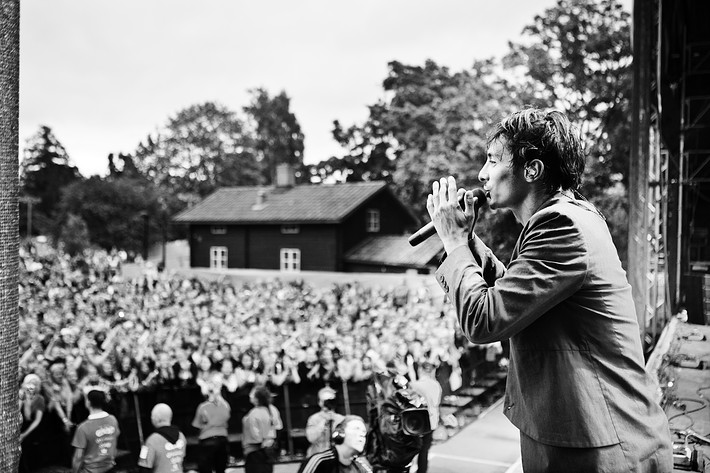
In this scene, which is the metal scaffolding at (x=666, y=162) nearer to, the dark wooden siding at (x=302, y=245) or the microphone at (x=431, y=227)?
the microphone at (x=431, y=227)

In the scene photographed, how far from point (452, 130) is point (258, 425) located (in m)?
15.6

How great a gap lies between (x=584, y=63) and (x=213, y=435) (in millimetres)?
17462

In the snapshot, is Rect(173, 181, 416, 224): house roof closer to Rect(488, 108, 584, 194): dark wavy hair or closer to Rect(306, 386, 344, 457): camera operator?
Rect(306, 386, 344, 457): camera operator

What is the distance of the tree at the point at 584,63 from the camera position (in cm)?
1877

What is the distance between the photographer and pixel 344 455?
119 inches

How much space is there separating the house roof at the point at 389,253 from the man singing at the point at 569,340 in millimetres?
20419

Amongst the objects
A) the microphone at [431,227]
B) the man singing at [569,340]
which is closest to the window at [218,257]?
the microphone at [431,227]

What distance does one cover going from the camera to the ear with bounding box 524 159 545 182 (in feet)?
4.10

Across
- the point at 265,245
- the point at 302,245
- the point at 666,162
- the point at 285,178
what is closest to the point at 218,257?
the point at 265,245

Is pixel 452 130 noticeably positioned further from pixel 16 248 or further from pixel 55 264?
pixel 16 248

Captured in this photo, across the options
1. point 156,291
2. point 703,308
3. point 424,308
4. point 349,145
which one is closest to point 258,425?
point 703,308

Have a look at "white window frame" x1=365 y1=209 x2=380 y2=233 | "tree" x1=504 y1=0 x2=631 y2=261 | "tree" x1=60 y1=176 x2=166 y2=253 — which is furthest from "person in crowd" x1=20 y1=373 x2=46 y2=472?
"tree" x1=60 y1=176 x2=166 y2=253

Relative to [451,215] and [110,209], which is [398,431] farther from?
[110,209]

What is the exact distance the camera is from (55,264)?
19.7 metres
